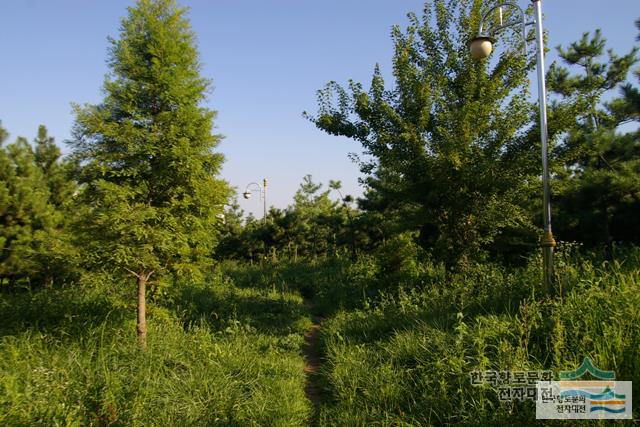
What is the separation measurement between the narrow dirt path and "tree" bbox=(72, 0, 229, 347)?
2382 millimetres

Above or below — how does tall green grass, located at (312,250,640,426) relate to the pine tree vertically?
below

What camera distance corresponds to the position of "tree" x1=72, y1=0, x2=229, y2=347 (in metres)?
5.26

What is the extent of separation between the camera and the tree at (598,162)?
7203 mm

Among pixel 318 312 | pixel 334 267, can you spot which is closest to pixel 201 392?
pixel 318 312

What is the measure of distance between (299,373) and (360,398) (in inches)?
52.9

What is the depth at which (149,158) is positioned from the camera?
5652 millimetres

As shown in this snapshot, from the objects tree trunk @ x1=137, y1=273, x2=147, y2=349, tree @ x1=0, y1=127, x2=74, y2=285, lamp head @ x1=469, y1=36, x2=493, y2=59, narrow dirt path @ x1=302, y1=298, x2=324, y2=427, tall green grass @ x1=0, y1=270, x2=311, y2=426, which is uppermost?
lamp head @ x1=469, y1=36, x2=493, y2=59

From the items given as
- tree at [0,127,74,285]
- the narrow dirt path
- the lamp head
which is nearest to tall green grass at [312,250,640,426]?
the narrow dirt path

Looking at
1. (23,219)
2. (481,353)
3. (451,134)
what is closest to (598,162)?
(451,134)

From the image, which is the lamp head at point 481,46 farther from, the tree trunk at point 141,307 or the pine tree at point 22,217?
the pine tree at point 22,217

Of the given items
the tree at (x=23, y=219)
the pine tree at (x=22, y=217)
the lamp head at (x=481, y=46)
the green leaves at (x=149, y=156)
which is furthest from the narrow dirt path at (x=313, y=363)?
the lamp head at (x=481, y=46)

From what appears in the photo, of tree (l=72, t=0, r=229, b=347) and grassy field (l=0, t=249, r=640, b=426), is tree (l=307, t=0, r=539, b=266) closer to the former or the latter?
grassy field (l=0, t=249, r=640, b=426)

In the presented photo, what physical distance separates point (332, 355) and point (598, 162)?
7184 mm

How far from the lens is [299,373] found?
5.73 metres
